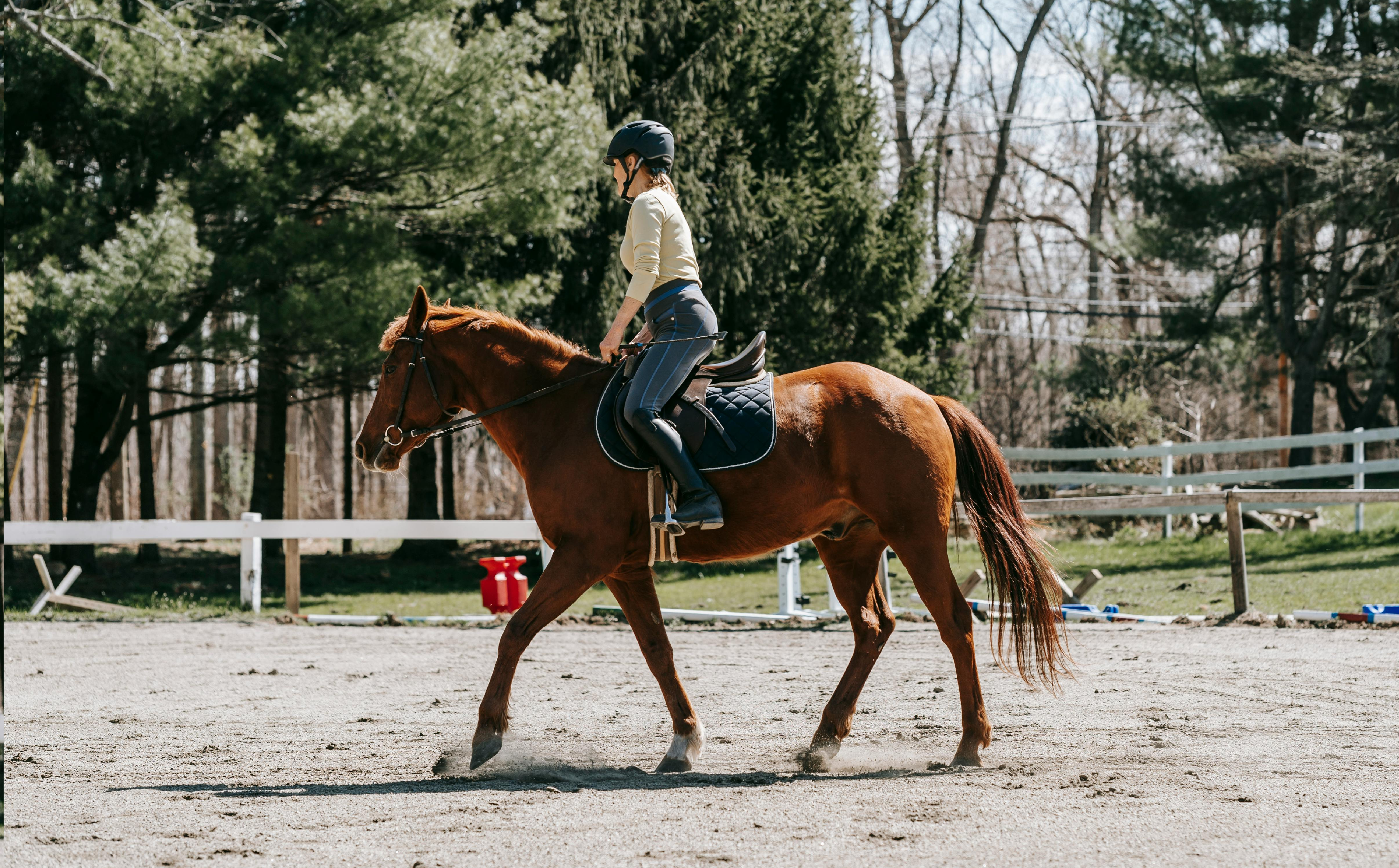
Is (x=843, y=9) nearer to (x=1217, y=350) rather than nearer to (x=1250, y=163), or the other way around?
(x=1250, y=163)

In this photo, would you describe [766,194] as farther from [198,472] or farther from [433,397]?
[198,472]

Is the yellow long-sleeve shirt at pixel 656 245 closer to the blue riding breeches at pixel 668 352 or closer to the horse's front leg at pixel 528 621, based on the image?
the blue riding breeches at pixel 668 352

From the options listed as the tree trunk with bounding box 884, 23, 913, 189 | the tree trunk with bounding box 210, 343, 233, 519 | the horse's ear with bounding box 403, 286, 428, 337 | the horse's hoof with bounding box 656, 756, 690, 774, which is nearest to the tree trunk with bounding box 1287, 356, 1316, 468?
the tree trunk with bounding box 884, 23, 913, 189

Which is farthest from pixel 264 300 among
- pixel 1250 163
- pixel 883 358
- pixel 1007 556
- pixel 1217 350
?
pixel 1217 350

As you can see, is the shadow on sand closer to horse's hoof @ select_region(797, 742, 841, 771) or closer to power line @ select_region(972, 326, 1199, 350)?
horse's hoof @ select_region(797, 742, 841, 771)

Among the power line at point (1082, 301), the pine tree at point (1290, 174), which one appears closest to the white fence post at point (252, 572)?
the pine tree at point (1290, 174)

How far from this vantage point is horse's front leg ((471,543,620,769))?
17.3ft

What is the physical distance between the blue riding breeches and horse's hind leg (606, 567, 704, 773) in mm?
857

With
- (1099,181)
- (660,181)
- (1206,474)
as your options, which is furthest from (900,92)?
(660,181)

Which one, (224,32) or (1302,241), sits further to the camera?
(1302,241)

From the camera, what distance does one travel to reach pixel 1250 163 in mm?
22188

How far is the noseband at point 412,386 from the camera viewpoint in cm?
582

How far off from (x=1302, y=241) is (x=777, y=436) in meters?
23.9

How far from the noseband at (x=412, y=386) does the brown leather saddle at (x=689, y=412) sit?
3.14ft
